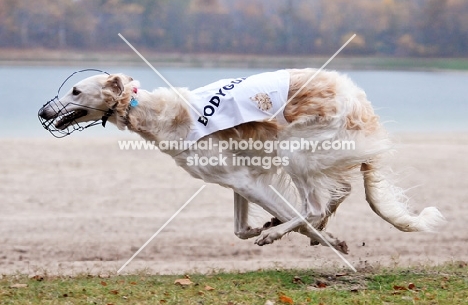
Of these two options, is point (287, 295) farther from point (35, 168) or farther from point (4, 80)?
point (4, 80)

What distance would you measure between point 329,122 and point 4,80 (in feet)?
109

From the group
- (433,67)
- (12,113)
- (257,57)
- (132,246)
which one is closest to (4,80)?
(12,113)

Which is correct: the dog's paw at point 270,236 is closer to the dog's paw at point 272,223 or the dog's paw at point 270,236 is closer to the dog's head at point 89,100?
the dog's paw at point 272,223

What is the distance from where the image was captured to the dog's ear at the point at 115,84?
6.89 metres

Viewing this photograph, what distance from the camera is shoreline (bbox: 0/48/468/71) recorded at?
1688 inches

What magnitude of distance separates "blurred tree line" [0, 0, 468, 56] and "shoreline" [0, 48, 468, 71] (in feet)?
2.60

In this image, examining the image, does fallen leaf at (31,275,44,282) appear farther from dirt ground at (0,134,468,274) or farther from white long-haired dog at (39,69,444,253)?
white long-haired dog at (39,69,444,253)

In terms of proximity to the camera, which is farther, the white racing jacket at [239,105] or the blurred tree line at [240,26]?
the blurred tree line at [240,26]

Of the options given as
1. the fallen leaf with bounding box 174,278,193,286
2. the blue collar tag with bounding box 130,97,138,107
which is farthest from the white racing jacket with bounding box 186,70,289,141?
the fallen leaf with bounding box 174,278,193,286

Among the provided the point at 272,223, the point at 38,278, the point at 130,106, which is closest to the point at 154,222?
the point at 272,223

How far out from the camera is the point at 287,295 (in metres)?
6.13

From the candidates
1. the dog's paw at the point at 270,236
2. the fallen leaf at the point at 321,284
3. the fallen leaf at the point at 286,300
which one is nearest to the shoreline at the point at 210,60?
the dog's paw at the point at 270,236

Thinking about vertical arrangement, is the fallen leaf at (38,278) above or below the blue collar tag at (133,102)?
below

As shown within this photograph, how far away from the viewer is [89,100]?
6957mm
